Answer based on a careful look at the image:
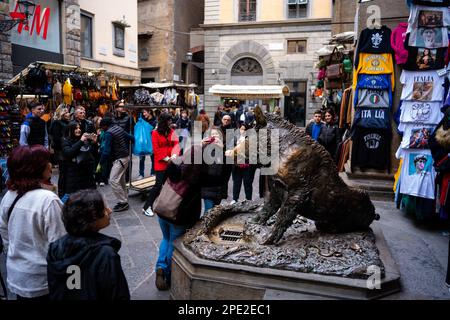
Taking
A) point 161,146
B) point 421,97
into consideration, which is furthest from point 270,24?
point 421,97

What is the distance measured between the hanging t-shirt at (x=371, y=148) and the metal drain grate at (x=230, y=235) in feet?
12.0

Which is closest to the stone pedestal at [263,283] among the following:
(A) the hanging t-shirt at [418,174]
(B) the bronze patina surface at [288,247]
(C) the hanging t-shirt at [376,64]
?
(B) the bronze patina surface at [288,247]

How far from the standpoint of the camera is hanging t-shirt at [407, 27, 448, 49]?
5422 mm

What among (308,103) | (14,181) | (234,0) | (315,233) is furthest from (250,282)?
(234,0)

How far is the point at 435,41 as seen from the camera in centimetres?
545

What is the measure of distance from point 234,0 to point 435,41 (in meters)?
19.9

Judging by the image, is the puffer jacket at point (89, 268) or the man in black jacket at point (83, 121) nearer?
the puffer jacket at point (89, 268)

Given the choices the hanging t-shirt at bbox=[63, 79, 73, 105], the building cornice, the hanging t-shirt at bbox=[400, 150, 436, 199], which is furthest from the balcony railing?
the hanging t-shirt at bbox=[400, 150, 436, 199]

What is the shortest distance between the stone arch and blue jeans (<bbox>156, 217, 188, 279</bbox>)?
2019 centimetres

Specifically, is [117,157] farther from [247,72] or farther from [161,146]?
[247,72]

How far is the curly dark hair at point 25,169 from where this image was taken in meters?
2.46

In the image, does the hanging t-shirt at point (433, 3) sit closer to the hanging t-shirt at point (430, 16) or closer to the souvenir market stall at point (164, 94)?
the hanging t-shirt at point (430, 16)

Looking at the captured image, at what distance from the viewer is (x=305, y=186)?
324 cm

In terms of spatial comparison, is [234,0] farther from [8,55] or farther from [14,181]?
[14,181]
